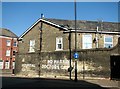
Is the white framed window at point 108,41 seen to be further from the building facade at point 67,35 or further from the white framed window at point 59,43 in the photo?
the white framed window at point 59,43

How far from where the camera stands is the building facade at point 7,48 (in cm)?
6191

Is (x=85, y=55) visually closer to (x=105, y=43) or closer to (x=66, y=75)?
(x=66, y=75)

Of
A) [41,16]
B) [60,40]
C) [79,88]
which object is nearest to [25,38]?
[41,16]

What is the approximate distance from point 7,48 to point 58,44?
32.9 meters

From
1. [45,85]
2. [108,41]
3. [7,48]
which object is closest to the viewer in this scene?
[45,85]

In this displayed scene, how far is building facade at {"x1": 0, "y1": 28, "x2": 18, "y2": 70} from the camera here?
61906mm

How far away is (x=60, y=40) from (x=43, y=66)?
14.1ft

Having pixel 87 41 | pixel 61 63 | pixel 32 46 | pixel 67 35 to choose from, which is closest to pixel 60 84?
pixel 61 63

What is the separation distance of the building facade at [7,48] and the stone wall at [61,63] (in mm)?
26225

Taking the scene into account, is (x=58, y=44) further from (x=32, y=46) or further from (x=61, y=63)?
(x=32, y=46)

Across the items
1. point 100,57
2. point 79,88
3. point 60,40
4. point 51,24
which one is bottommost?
point 79,88

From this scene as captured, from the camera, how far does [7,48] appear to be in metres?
64.0

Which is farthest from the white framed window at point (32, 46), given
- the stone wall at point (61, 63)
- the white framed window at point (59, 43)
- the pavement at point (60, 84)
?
the pavement at point (60, 84)

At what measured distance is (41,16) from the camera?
120ft
